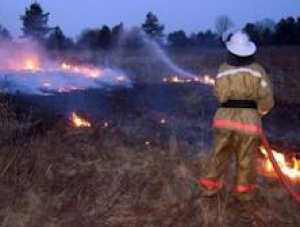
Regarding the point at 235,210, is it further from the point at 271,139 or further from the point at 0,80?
the point at 0,80

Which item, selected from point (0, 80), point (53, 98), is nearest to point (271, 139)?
point (53, 98)

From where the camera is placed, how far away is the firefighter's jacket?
18.6 feet

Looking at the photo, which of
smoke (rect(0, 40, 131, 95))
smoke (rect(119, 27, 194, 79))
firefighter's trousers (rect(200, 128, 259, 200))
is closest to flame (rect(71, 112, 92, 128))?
firefighter's trousers (rect(200, 128, 259, 200))

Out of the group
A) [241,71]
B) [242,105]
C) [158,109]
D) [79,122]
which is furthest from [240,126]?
[158,109]

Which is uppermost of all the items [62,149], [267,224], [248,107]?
[248,107]

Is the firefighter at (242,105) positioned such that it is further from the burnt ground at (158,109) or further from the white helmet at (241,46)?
the burnt ground at (158,109)

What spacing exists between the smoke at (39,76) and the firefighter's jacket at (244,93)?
9259mm

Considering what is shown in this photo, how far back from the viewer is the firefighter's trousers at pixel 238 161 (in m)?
5.78

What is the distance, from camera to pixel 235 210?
589 centimetres

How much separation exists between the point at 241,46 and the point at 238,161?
1.44 meters

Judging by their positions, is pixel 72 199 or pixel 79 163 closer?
pixel 72 199

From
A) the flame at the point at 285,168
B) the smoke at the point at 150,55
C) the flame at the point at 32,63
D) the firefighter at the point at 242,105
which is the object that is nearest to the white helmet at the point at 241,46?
the firefighter at the point at 242,105

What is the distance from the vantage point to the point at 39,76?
682 inches

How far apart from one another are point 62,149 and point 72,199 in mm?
1629
